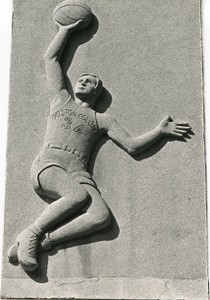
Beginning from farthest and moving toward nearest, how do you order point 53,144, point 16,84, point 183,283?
point 16,84 < point 53,144 < point 183,283

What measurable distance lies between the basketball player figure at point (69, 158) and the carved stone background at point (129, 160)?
9cm

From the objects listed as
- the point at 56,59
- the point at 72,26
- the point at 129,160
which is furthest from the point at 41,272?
the point at 72,26

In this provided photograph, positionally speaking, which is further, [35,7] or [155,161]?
[35,7]

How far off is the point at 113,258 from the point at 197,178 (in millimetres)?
899

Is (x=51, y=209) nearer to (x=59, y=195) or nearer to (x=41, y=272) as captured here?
(x=59, y=195)

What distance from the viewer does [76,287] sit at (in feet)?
16.7

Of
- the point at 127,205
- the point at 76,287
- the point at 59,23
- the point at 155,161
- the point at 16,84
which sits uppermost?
the point at 59,23

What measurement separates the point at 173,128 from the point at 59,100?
0.94m

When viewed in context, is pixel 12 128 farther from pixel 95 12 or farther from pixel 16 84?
pixel 95 12

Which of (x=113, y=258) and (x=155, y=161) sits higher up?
(x=155, y=161)

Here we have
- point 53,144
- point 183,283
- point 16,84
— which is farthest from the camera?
point 16,84

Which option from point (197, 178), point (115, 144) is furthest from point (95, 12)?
point (197, 178)

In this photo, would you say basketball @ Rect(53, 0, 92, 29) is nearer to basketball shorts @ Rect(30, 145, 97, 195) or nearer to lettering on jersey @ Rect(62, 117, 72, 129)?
lettering on jersey @ Rect(62, 117, 72, 129)

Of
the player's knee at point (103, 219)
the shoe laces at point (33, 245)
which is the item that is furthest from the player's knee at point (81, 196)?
the shoe laces at point (33, 245)
